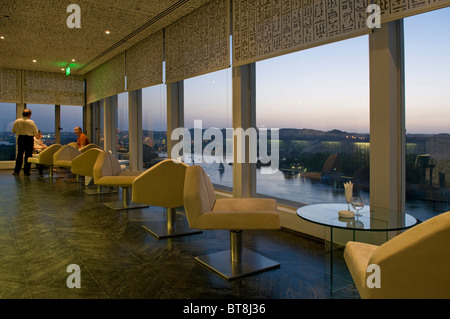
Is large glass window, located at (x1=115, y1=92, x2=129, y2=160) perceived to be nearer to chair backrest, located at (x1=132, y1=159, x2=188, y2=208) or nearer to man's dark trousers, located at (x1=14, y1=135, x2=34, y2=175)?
man's dark trousers, located at (x1=14, y1=135, x2=34, y2=175)

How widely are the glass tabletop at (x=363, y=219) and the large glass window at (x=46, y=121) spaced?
1188 cm

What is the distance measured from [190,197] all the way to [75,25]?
17.6ft

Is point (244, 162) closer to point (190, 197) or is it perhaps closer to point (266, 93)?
point (266, 93)

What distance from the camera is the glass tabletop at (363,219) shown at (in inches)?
85.9

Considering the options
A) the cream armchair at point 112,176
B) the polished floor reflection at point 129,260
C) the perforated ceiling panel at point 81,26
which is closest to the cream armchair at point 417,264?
the polished floor reflection at point 129,260

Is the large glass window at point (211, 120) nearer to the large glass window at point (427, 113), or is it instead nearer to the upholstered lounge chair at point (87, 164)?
the upholstered lounge chair at point (87, 164)

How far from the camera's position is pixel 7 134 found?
11.7m

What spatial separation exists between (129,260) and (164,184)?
983 mm

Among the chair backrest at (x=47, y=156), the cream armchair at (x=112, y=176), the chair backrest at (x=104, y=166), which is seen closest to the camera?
the cream armchair at (x=112, y=176)

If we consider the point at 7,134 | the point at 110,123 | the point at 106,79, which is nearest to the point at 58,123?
the point at 7,134

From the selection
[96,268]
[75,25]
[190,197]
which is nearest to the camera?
[190,197]

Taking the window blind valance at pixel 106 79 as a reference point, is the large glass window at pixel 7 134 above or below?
below

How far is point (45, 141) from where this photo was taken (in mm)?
12258

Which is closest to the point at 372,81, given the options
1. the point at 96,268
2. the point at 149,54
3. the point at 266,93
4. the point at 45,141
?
the point at 266,93
